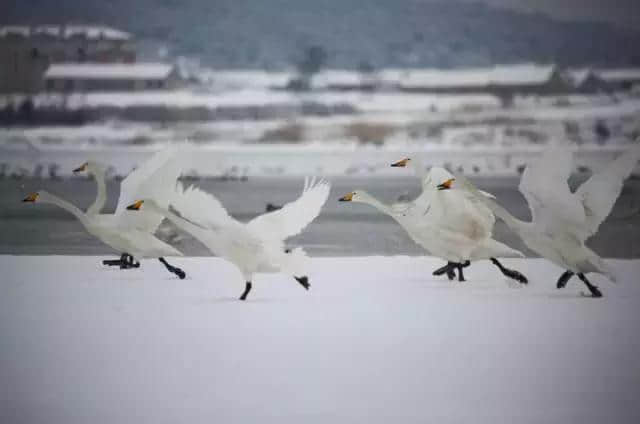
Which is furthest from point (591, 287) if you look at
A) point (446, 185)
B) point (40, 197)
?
point (40, 197)

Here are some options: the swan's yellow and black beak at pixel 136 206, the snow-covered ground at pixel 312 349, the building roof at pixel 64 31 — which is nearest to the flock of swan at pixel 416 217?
the swan's yellow and black beak at pixel 136 206

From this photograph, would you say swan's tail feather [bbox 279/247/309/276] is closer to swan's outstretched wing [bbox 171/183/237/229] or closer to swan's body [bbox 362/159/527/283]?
swan's outstretched wing [bbox 171/183/237/229]

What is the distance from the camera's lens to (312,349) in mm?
2922

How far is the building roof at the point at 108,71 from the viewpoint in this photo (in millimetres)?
3748

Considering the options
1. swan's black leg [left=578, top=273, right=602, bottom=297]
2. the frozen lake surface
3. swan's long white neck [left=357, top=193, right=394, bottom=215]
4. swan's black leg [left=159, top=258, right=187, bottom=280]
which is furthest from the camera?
the frozen lake surface

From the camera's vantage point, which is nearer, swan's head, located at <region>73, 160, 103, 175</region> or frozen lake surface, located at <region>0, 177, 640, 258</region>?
swan's head, located at <region>73, 160, 103, 175</region>

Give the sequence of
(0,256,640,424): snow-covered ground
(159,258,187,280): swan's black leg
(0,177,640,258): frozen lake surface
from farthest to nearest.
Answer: (0,177,640,258): frozen lake surface < (159,258,187,280): swan's black leg < (0,256,640,424): snow-covered ground

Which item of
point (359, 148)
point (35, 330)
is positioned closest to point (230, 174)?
point (359, 148)

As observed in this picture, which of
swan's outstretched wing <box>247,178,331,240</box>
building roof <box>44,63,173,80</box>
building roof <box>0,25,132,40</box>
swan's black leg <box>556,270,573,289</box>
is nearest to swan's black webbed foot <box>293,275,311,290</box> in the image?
swan's outstretched wing <box>247,178,331,240</box>

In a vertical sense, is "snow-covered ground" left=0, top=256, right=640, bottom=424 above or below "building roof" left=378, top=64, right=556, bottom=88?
below

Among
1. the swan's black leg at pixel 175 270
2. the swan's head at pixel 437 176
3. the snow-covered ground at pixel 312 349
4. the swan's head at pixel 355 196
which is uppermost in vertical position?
the swan's head at pixel 437 176

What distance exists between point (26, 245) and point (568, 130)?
2338mm

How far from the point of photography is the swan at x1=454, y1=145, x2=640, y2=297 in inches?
121

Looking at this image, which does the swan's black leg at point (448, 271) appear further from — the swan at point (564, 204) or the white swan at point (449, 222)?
the swan at point (564, 204)
